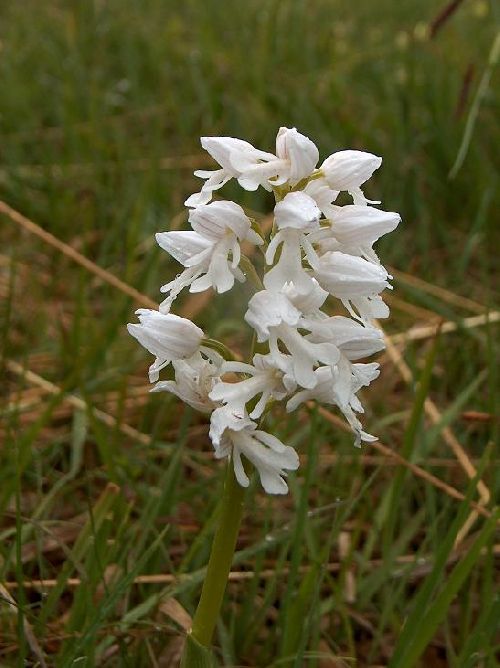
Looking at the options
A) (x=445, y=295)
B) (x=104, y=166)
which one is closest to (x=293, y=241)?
(x=445, y=295)

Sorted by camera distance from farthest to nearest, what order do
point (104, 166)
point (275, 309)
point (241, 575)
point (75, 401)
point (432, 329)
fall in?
point (104, 166) → point (432, 329) → point (75, 401) → point (241, 575) → point (275, 309)

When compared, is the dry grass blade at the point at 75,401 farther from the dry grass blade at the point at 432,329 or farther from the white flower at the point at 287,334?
the white flower at the point at 287,334

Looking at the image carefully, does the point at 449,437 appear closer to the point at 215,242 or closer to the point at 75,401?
the point at 75,401

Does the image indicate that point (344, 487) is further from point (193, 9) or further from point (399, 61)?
point (193, 9)

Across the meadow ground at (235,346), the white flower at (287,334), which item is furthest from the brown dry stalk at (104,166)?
the white flower at (287,334)

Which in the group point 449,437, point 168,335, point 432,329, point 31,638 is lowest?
point 31,638

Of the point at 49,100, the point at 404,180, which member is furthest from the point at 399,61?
the point at 49,100

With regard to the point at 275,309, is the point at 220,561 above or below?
below
